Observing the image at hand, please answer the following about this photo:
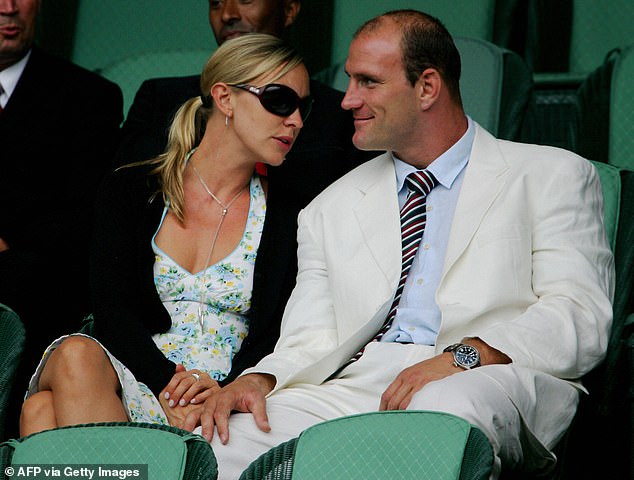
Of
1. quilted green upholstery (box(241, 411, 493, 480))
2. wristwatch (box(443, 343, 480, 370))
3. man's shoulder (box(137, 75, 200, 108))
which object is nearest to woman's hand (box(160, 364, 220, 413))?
wristwatch (box(443, 343, 480, 370))

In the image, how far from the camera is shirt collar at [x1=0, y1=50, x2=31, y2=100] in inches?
149

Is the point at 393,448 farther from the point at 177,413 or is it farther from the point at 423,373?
the point at 177,413

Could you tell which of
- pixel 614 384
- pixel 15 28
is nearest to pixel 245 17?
pixel 15 28

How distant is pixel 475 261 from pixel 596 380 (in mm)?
395

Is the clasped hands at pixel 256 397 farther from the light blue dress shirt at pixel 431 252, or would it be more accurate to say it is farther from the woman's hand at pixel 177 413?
the light blue dress shirt at pixel 431 252

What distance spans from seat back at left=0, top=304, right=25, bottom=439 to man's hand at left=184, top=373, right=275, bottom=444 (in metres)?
0.43

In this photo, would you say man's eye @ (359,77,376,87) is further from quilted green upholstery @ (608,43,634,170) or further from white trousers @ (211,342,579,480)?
quilted green upholstery @ (608,43,634,170)

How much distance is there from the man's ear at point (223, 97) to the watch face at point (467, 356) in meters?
1.07

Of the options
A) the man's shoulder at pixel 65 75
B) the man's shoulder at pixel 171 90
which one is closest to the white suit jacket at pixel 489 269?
the man's shoulder at pixel 171 90

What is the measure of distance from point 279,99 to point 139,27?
6.26 ft

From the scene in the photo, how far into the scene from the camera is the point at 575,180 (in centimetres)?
279

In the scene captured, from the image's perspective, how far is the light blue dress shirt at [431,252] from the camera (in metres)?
2.79

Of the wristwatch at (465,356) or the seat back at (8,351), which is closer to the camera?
the wristwatch at (465,356)

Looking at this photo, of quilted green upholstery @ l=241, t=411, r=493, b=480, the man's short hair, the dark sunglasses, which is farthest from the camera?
the dark sunglasses
